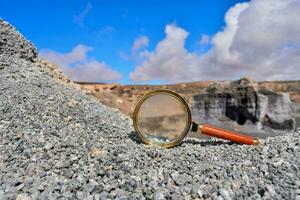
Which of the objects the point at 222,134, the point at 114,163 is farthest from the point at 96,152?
the point at 222,134

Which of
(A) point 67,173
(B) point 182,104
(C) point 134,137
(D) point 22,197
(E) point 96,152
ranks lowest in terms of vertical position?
(D) point 22,197

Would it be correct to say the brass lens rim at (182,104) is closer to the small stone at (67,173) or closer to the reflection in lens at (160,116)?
the reflection in lens at (160,116)

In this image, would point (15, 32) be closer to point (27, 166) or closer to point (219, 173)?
point (27, 166)

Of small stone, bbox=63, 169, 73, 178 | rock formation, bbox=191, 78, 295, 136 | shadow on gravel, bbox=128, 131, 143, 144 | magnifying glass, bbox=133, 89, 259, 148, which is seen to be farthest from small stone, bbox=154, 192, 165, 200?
rock formation, bbox=191, 78, 295, 136

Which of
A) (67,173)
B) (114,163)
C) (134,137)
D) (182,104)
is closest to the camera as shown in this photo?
(67,173)

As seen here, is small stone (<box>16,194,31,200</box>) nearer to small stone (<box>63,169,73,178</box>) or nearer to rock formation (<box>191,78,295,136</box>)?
small stone (<box>63,169,73,178</box>)

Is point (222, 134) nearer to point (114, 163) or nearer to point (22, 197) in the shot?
point (114, 163)

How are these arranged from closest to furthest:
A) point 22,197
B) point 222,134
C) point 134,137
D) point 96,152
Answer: point 22,197 < point 96,152 < point 222,134 < point 134,137

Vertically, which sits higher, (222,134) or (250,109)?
(250,109)

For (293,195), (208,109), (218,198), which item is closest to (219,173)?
(218,198)
